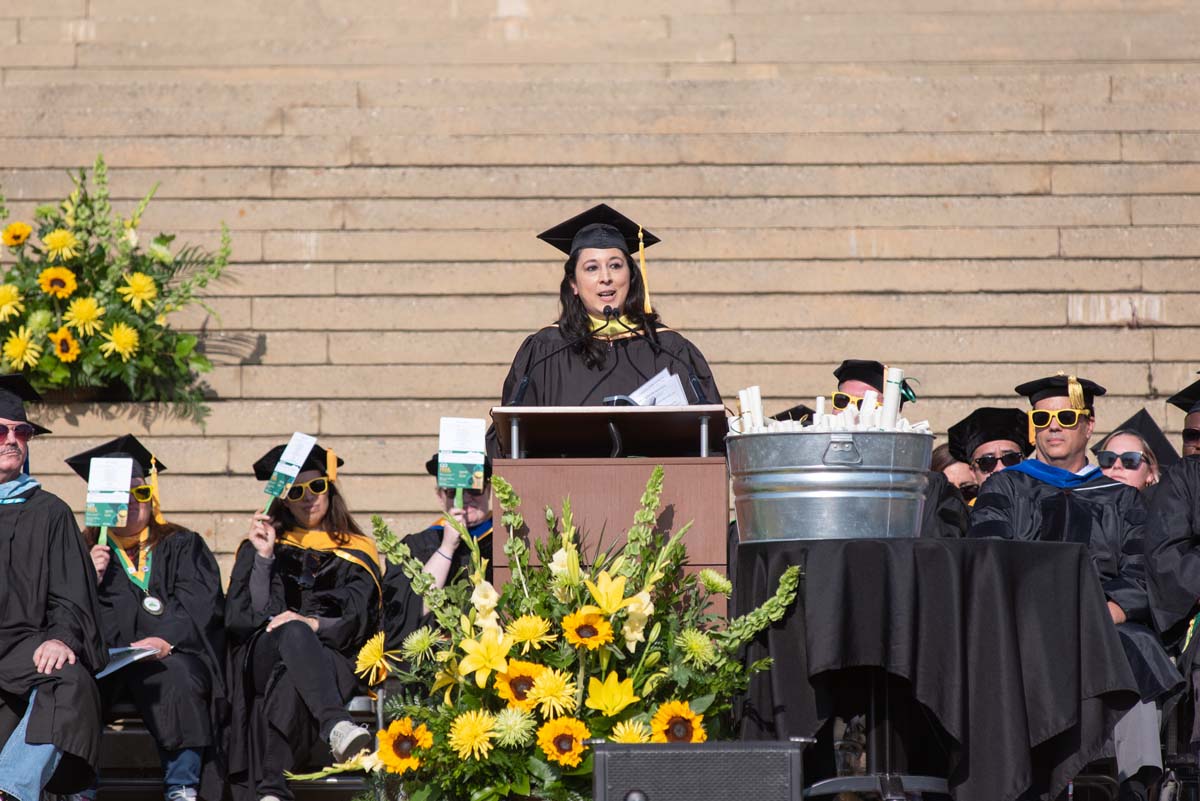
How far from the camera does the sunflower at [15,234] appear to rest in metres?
8.27

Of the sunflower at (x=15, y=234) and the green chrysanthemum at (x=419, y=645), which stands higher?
the sunflower at (x=15, y=234)

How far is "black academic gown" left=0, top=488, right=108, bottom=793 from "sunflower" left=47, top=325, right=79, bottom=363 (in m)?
2.18

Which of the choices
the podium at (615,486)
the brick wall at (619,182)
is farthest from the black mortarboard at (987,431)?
the podium at (615,486)

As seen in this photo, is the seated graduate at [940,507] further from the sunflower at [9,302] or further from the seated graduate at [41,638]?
the sunflower at [9,302]

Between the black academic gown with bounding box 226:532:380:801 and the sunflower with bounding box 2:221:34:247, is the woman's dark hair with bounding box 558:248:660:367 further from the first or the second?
the sunflower with bounding box 2:221:34:247

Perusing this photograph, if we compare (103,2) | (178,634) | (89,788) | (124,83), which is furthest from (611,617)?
(103,2)

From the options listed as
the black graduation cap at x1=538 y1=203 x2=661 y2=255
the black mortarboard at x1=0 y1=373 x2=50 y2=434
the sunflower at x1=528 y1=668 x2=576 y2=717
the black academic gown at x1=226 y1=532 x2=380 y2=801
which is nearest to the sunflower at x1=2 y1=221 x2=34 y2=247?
the black mortarboard at x1=0 y1=373 x2=50 y2=434

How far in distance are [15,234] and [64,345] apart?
0.62 m

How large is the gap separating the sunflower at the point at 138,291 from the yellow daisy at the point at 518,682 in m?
4.55

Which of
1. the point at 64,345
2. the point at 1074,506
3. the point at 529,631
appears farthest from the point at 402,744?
the point at 64,345

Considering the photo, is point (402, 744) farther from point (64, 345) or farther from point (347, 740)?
point (64, 345)

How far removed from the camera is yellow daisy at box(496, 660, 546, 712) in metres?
4.37

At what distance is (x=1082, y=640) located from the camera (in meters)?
4.40

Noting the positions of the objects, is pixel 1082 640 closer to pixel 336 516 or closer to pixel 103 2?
pixel 336 516
